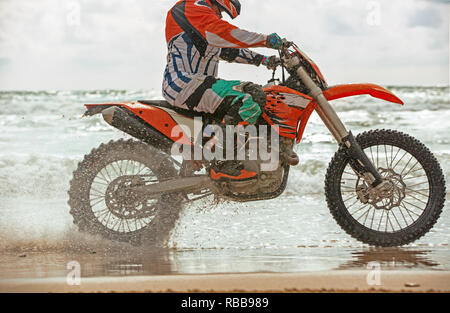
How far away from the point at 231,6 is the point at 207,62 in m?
0.44

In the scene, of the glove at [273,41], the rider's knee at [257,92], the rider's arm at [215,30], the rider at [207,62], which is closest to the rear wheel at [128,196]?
the rider at [207,62]

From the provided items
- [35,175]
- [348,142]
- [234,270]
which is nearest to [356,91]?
[348,142]

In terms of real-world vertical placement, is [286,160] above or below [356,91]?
below

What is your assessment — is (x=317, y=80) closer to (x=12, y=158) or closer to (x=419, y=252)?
(x=419, y=252)

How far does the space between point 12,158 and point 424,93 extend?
1482 centimetres

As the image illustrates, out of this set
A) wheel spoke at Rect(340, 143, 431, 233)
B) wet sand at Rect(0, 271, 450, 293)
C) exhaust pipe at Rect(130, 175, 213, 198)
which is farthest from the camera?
exhaust pipe at Rect(130, 175, 213, 198)

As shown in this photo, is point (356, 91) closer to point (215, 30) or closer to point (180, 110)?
point (215, 30)

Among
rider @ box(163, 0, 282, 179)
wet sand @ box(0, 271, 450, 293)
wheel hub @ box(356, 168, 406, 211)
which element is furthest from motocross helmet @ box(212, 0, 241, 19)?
wet sand @ box(0, 271, 450, 293)

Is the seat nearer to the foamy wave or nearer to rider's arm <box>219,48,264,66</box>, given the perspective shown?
rider's arm <box>219,48,264,66</box>

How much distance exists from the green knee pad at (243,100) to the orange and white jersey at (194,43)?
0.10 meters

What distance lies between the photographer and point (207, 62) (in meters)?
4.04

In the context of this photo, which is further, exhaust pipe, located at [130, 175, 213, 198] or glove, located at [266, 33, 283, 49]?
exhaust pipe, located at [130, 175, 213, 198]

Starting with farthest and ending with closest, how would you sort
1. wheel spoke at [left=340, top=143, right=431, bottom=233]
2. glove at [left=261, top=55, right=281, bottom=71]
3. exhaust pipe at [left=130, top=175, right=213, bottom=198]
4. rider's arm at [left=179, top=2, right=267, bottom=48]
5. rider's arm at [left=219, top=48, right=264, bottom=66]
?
rider's arm at [left=219, top=48, right=264, bottom=66]
glove at [left=261, top=55, right=281, bottom=71]
exhaust pipe at [left=130, top=175, right=213, bottom=198]
wheel spoke at [left=340, top=143, right=431, bottom=233]
rider's arm at [left=179, top=2, right=267, bottom=48]

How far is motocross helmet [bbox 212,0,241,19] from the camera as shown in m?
4.06
